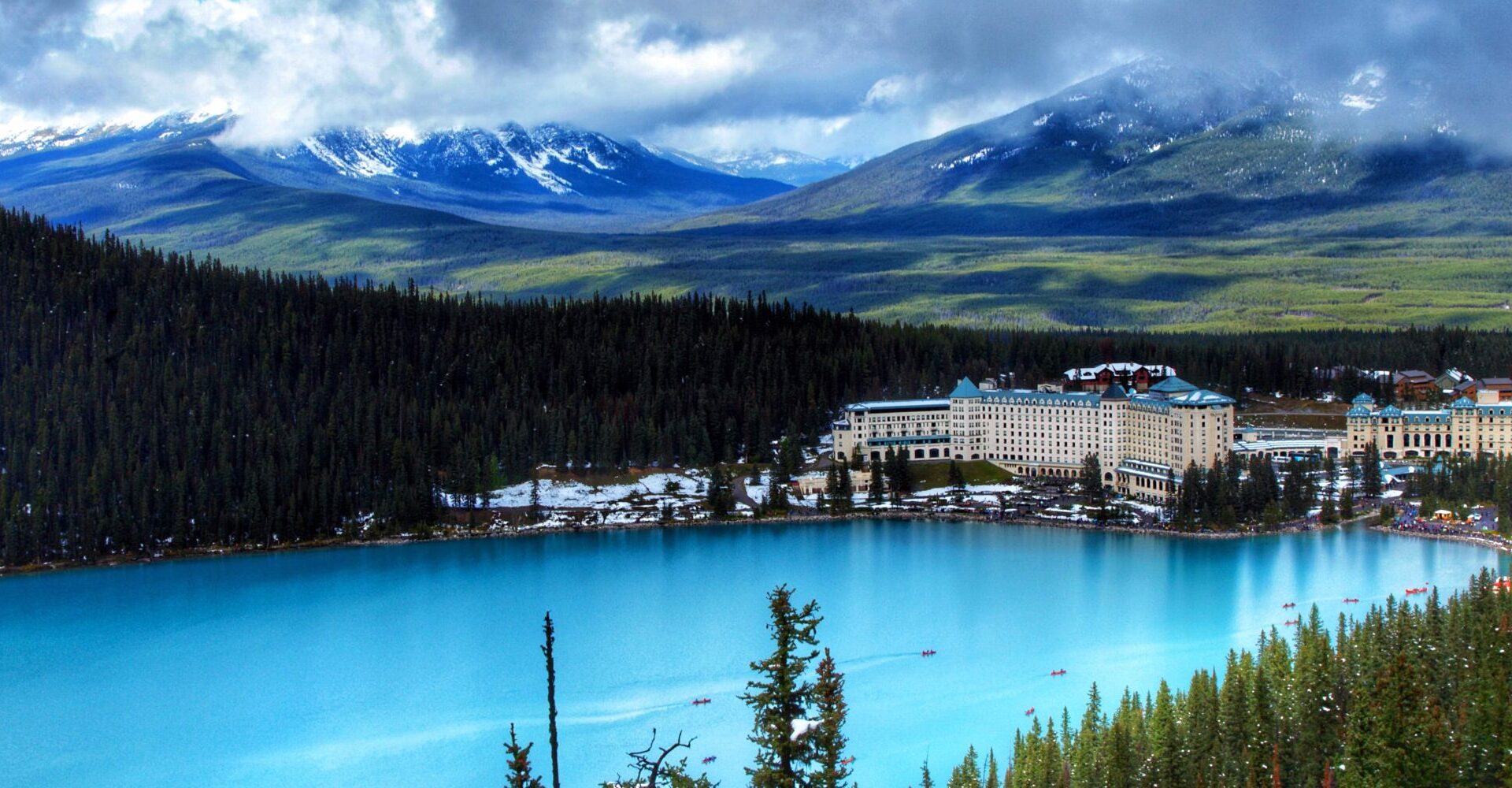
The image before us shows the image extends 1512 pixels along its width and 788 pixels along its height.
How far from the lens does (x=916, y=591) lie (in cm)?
5228

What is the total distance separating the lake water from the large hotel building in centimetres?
782

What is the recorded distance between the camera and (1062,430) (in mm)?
72062

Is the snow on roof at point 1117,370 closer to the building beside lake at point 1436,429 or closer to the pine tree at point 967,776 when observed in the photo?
the building beside lake at point 1436,429

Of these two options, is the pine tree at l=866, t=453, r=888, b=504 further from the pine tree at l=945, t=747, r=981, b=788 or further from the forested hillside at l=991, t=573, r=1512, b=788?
the pine tree at l=945, t=747, r=981, b=788

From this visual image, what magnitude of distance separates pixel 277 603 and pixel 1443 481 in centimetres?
4273

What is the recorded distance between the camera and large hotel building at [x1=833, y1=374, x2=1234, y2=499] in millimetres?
66812

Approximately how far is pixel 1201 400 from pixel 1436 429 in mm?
11244

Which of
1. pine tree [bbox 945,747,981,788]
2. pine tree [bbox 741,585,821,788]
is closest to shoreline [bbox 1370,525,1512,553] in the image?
pine tree [bbox 945,747,981,788]

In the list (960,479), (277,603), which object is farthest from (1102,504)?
(277,603)

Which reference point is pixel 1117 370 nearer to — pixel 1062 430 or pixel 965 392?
pixel 1062 430

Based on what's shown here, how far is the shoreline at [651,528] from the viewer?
59781 millimetres

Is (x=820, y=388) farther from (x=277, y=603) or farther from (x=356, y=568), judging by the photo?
(x=277, y=603)

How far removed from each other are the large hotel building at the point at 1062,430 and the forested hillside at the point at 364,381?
4568mm

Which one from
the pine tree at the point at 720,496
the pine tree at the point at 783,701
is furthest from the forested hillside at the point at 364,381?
the pine tree at the point at 783,701
